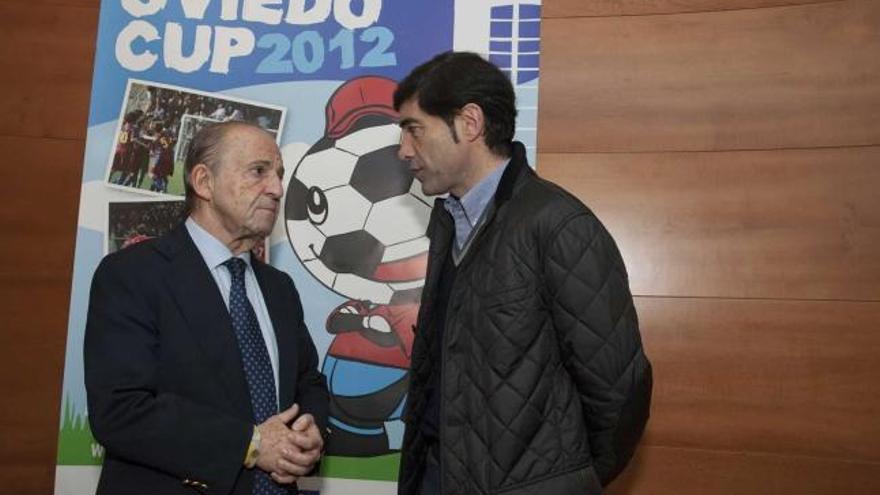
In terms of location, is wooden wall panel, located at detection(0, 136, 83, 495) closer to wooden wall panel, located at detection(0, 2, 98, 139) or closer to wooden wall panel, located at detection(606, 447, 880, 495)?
wooden wall panel, located at detection(0, 2, 98, 139)

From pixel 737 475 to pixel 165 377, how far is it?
140 cm

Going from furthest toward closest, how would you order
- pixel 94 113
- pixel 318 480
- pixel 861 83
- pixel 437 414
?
pixel 94 113 < pixel 318 480 < pixel 861 83 < pixel 437 414

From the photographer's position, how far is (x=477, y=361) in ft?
4.25

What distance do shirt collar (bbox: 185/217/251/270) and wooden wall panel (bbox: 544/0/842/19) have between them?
1.16 metres

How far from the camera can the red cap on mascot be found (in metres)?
2.15

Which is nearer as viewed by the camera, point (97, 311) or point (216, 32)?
point (97, 311)

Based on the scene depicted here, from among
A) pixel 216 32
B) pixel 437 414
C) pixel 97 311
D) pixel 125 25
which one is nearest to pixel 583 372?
pixel 437 414

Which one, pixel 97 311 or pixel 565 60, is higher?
pixel 565 60

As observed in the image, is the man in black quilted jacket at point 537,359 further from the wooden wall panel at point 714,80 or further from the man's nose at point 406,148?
the wooden wall panel at point 714,80

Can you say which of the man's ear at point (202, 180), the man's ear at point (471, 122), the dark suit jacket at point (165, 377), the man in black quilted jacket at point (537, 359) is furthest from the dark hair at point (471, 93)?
the dark suit jacket at point (165, 377)

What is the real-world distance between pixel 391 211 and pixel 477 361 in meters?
0.90

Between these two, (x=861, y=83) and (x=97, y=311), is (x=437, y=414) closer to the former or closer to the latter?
(x=97, y=311)

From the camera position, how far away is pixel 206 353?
1.36 metres

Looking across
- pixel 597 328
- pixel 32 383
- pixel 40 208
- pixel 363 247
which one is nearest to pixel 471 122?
pixel 597 328
